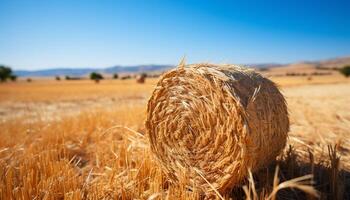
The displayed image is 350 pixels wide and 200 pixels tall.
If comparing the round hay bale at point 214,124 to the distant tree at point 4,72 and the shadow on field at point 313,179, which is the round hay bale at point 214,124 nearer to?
the shadow on field at point 313,179

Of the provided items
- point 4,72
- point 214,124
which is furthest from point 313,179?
point 4,72

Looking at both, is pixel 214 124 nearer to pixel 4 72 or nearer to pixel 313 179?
pixel 313 179

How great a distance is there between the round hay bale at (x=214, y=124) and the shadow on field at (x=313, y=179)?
0.74 feet

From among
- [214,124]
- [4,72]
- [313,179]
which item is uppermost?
[214,124]

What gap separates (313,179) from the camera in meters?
3.59

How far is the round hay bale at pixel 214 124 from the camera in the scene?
10.1 ft

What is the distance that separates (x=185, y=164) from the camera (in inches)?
141

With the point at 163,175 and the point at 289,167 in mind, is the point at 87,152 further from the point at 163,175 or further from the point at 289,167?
the point at 289,167

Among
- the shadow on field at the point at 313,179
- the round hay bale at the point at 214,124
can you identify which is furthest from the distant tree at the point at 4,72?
the shadow on field at the point at 313,179

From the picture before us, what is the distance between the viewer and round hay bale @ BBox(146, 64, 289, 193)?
10.1 ft

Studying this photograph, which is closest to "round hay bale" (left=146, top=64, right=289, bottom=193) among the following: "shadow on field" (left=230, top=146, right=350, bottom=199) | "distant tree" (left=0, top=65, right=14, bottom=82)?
"shadow on field" (left=230, top=146, right=350, bottom=199)

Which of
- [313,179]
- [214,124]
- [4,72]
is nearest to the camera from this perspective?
[214,124]

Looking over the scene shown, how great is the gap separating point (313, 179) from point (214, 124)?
1.37 meters

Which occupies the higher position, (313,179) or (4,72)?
(4,72)
